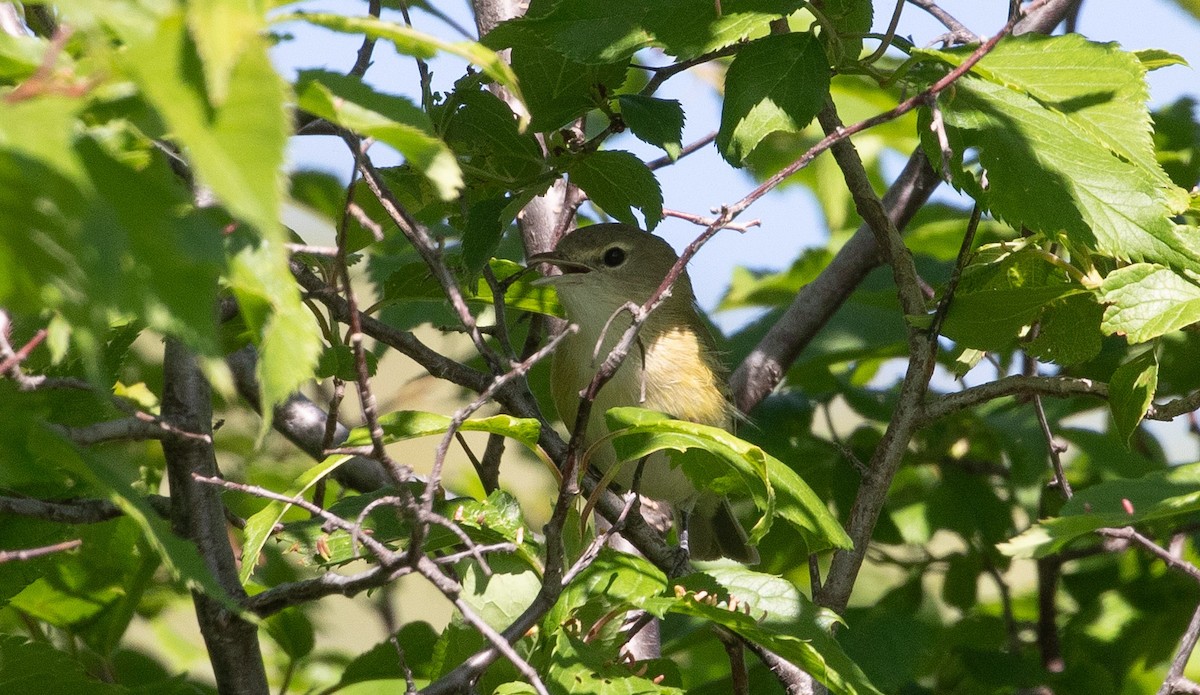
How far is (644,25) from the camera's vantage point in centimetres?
228

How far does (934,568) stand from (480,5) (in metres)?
2.56

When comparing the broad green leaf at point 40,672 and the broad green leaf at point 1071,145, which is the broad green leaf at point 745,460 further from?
the broad green leaf at point 40,672

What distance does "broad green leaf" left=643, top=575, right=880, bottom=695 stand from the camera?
200 cm

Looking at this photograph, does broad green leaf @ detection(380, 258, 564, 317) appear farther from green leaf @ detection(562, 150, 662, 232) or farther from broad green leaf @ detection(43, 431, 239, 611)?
broad green leaf @ detection(43, 431, 239, 611)

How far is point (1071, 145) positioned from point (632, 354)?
2045mm

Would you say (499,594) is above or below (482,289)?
below

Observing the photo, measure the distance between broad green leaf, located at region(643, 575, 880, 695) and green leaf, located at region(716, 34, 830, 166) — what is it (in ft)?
2.76

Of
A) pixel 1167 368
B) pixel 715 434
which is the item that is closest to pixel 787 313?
pixel 1167 368

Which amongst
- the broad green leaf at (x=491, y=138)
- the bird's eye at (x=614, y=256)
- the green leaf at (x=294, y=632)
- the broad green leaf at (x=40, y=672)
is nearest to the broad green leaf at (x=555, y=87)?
the broad green leaf at (x=491, y=138)

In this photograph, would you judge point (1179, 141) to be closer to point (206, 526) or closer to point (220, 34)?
point (206, 526)

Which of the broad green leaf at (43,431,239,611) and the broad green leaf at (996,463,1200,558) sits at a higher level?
the broad green leaf at (996,463,1200,558)

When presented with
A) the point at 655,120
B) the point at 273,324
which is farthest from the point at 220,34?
the point at 655,120

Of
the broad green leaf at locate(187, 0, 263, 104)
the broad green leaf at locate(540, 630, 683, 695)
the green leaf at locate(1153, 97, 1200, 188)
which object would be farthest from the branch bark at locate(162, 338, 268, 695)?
the green leaf at locate(1153, 97, 1200, 188)

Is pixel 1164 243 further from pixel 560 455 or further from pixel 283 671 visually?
pixel 283 671
